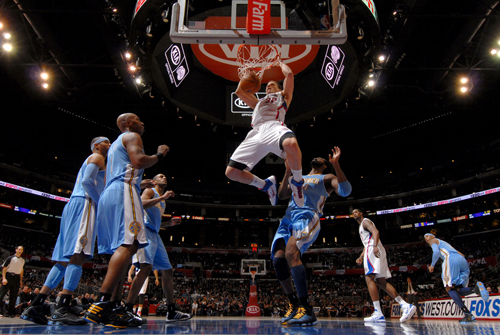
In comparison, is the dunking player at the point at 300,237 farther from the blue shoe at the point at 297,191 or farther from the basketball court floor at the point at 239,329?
the basketball court floor at the point at 239,329

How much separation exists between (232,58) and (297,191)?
27.7 feet

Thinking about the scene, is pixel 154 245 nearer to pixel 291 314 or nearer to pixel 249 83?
pixel 291 314

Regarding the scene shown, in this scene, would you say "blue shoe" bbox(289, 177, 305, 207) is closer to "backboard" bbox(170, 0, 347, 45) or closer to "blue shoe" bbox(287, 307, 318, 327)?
A: "blue shoe" bbox(287, 307, 318, 327)

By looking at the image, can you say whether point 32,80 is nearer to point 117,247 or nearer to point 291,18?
point 291,18

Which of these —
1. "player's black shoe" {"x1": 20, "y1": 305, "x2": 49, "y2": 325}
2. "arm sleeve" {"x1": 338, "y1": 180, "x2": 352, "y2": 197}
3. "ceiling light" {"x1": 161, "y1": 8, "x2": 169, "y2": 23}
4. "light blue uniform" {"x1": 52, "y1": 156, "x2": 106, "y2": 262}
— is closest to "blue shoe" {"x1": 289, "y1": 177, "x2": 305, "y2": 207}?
"arm sleeve" {"x1": 338, "y1": 180, "x2": 352, "y2": 197}

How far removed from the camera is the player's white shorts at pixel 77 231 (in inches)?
152

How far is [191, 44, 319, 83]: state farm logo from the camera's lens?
432 inches

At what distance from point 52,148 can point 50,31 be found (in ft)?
69.4

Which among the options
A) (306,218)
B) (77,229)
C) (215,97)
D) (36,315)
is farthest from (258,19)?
(215,97)

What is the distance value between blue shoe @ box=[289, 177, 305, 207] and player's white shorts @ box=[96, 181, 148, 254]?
175cm

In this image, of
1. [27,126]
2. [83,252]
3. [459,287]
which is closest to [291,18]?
[83,252]

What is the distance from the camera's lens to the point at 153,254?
4.56 meters

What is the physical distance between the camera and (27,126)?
92.0 feet

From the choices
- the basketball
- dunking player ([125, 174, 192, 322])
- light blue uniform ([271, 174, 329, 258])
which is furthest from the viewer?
the basketball
